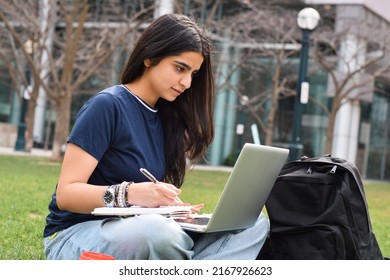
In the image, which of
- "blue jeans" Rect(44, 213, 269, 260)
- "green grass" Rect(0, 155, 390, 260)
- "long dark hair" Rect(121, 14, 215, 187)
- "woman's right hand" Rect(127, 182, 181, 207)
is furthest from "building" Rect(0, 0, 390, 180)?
"woman's right hand" Rect(127, 182, 181, 207)

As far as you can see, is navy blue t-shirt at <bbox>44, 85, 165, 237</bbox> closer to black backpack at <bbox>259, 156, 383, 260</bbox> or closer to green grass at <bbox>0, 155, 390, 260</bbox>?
black backpack at <bbox>259, 156, 383, 260</bbox>

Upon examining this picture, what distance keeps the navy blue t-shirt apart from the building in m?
23.6

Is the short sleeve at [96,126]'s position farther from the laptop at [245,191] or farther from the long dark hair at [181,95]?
the laptop at [245,191]

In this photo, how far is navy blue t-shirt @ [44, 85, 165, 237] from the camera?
284cm

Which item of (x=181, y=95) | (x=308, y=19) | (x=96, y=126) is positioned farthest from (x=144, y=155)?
(x=308, y=19)

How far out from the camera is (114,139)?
2971mm

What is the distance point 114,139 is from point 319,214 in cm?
98

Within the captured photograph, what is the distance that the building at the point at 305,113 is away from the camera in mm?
28422

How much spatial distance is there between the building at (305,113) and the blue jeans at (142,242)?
23.8 metres

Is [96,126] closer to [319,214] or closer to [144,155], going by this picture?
[144,155]
